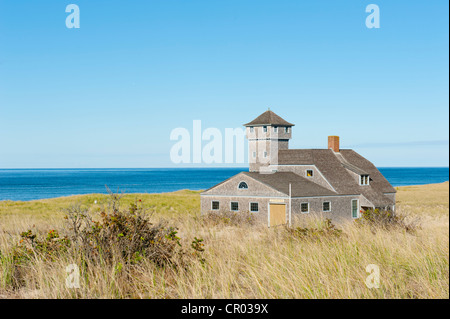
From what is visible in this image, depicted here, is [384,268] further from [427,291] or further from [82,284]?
[82,284]

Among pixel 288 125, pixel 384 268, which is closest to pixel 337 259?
pixel 384 268

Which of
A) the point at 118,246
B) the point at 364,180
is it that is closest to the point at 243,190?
the point at 364,180

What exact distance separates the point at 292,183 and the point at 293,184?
0.26 meters

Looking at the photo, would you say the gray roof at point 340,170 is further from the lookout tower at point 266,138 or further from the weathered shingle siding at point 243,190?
the weathered shingle siding at point 243,190

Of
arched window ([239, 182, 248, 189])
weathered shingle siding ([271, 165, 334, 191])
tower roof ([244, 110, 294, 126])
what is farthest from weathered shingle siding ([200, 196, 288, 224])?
tower roof ([244, 110, 294, 126])

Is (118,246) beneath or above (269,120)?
beneath

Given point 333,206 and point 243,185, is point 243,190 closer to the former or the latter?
point 243,185

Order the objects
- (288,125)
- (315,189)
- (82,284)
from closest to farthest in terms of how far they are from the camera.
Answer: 1. (82,284)
2. (315,189)
3. (288,125)

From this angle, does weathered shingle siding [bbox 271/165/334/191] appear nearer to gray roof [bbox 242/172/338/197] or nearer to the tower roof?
gray roof [bbox 242/172/338/197]

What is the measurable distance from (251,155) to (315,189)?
30.3ft

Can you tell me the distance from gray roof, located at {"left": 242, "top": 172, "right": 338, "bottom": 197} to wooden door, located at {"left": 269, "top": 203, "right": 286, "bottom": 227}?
3.46 feet

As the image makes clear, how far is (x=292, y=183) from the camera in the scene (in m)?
32.7

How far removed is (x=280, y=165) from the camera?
37.1 m

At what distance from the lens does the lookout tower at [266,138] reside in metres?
39.2
